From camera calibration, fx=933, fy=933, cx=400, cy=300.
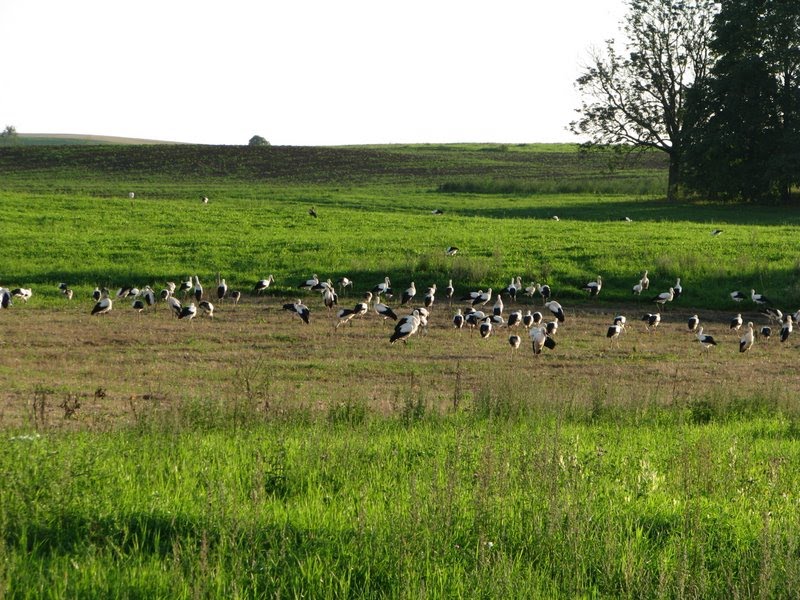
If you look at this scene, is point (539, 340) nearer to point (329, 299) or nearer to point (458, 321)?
point (458, 321)

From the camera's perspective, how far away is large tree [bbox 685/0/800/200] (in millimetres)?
52438

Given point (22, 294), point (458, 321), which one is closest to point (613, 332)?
point (458, 321)

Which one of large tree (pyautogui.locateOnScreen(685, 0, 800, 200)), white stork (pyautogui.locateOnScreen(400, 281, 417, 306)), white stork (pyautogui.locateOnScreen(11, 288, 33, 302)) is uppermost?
large tree (pyautogui.locateOnScreen(685, 0, 800, 200))

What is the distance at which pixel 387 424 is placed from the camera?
10.6 metres

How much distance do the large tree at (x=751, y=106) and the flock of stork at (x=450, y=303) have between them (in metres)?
27.7

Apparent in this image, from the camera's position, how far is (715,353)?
20.1 m

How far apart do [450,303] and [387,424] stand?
16.3 meters

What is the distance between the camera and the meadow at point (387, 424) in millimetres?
5547

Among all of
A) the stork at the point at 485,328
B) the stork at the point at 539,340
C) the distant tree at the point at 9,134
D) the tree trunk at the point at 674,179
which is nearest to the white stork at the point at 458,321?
the stork at the point at 485,328

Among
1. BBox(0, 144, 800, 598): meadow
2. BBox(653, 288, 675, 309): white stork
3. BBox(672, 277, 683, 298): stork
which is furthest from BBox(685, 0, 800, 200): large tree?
BBox(653, 288, 675, 309): white stork

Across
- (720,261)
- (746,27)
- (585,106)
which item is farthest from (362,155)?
(720,261)

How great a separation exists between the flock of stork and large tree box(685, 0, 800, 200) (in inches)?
1089

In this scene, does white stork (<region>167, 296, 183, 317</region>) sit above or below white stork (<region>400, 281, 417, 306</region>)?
below

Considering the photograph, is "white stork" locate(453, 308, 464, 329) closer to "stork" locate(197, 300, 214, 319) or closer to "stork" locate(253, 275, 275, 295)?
"stork" locate(197, 300, 214, 319)
